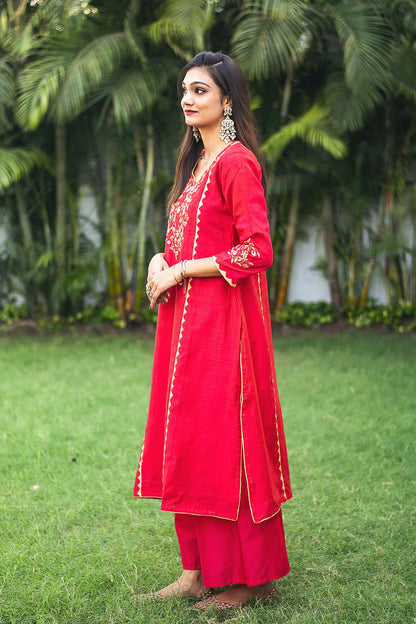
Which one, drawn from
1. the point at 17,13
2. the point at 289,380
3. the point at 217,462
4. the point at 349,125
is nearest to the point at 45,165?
the point at 17,13

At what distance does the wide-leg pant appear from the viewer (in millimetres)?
2203

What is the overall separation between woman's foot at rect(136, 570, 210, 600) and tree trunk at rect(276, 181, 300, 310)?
5.70 m

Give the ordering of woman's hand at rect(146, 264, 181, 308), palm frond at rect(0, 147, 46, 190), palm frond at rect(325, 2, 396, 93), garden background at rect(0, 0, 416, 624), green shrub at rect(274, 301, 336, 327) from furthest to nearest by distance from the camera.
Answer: green shrub at rect(274, 301, 336, 327) → palm frond at rect(0, 147, 46, 190) → palm frond at rect(325, 2, 396, 93) → garden background at rect(0, 0, 416, 624) → woman's hand at rect(146, 264, 181, 308)

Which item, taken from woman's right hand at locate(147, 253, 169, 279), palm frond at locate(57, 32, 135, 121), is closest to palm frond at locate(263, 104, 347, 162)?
palm frond at locate(57, 32, 135, 121)

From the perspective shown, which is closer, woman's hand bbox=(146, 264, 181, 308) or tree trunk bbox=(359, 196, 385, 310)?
woman's hand bbox=(146, 264, 181, 308)

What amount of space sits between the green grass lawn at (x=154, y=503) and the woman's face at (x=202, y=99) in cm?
165

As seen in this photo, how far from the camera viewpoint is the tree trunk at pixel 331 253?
7.65m

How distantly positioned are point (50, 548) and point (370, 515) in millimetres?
1418

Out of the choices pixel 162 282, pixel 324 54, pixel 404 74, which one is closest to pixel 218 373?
pixel 162 282

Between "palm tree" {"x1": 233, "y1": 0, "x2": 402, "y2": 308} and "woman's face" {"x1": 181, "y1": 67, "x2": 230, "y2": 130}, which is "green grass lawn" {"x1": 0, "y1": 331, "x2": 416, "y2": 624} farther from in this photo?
"palm tree" {"x1": 233, "y1": 0, "x2": 402, "y2": 308}

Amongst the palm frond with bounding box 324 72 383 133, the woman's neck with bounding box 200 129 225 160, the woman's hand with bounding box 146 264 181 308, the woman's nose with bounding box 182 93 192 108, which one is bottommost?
the woman's hand with bounding box 146 264 181 308

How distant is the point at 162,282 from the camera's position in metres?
2.21

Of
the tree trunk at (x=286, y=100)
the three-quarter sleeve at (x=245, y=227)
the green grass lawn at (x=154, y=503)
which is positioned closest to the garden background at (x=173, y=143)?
the tree trunk at (x=286, y=100)

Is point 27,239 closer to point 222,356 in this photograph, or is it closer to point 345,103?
point 345,103
